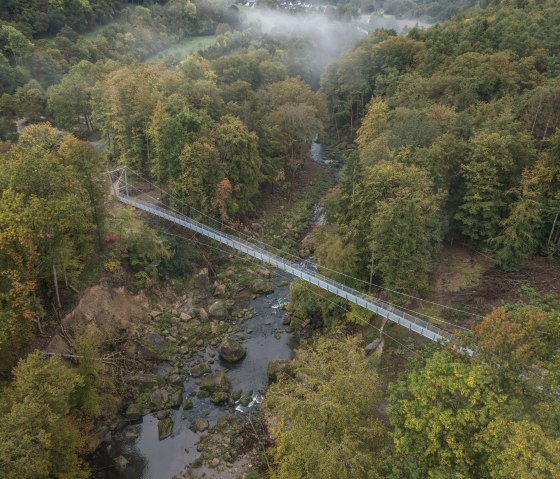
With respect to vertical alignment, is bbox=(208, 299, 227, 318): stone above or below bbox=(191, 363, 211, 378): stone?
below

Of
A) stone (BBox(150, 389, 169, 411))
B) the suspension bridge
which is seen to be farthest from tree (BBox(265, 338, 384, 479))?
stone (BBox(150, 389, 169, 411))

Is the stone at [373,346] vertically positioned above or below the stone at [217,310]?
above

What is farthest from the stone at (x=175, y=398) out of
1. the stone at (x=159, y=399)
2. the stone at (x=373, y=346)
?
the stone at (x=373, y=346)

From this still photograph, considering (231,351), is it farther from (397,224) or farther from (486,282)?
(486,282)

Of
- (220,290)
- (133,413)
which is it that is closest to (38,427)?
(133,413)

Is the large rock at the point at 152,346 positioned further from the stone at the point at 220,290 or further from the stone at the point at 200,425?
the stone at the point at 220,290

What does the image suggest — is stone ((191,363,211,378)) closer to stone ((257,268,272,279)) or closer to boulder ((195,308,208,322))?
boulder ((195,308,208,322))

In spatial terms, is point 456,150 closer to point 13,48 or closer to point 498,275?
point 498,275
